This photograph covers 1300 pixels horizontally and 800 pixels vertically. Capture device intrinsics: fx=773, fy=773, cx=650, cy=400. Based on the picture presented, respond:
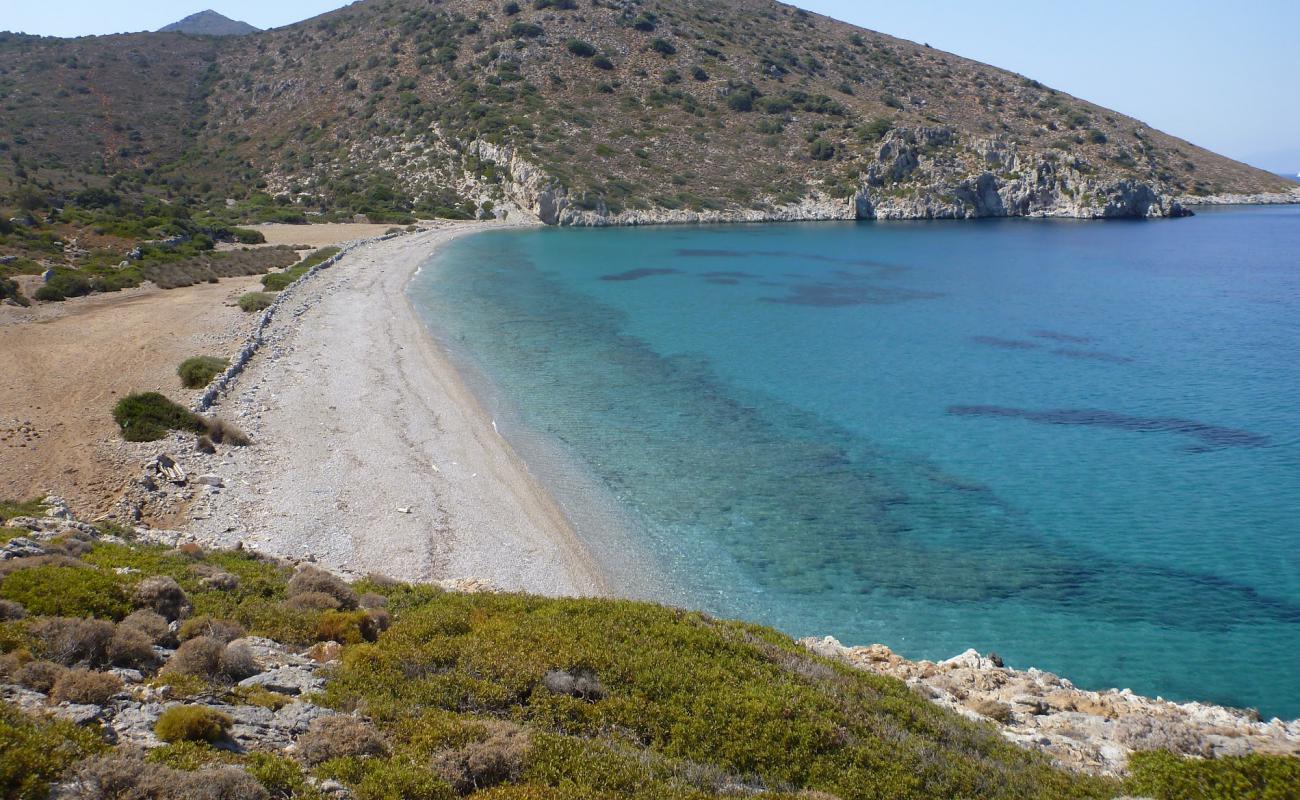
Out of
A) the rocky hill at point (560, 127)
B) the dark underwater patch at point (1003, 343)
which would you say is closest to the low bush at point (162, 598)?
the dark underwater patch at point (1003, 343)

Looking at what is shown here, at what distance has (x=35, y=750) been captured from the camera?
5.92 metres

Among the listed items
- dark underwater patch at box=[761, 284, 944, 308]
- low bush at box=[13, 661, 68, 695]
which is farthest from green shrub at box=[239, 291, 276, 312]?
low bush at box=[13, 661, 68, 695]

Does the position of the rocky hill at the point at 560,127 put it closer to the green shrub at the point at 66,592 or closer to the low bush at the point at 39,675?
the green shrub at the point at 66,592

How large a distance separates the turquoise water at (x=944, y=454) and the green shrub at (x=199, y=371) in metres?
9.11

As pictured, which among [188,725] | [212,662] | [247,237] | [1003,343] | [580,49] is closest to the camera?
[188,725]

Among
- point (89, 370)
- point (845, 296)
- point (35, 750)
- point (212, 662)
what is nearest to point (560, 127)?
point (845, 296)

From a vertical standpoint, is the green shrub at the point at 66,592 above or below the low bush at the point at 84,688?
below

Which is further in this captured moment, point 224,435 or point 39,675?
point 224,435

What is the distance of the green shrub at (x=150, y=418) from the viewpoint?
20.3 meters

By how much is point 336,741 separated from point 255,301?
1448 inches

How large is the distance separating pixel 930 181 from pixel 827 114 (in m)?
19.8

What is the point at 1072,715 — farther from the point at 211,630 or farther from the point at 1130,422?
the point at 1130,422

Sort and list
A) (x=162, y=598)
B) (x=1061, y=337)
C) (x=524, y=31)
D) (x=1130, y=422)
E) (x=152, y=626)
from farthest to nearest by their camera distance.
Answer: (x=524, y=31) → (x=1061, y=337) → (x=1130, y=422) → (x=162, y=598) → (x=152, y=626)

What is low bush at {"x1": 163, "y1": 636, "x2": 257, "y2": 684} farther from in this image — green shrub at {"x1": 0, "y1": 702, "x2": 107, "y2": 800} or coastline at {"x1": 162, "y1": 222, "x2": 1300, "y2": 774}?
coastline at {"x1": 162, "y1": 222, "x2": 1300, "y2": 774}
